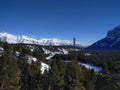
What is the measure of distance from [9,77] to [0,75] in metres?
2.79

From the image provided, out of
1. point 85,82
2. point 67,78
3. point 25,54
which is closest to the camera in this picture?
point 67,78

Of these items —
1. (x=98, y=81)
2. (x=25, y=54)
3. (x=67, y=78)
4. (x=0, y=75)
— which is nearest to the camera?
(x=0, y=75)

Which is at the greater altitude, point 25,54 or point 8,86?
point 25,54

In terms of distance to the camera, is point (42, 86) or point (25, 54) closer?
point (42, 86)

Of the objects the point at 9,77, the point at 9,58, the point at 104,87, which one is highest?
the point at 9,58

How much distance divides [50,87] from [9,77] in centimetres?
2657

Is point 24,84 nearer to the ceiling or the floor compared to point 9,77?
nearer to the floor

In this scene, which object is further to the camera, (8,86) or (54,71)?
(54,71)

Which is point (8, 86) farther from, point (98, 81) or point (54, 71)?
point (98, 81)

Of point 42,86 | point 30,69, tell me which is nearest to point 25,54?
point 30,69

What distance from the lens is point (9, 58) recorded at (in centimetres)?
5397

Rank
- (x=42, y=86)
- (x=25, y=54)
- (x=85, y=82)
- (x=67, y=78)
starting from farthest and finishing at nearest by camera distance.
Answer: (x=25, y=54) < (x=85, y=82) < (x=42, y=86) < (x=67, y=78)

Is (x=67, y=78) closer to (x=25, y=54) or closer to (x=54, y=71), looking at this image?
(x=54, y=71)

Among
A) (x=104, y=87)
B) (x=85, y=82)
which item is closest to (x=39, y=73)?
(x=85, y=82)
